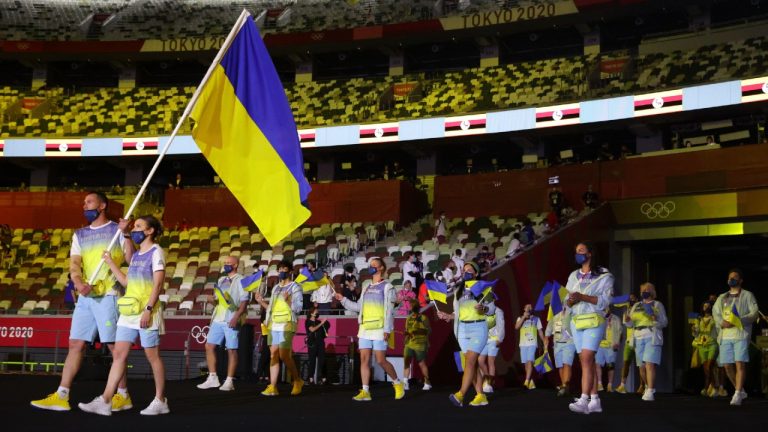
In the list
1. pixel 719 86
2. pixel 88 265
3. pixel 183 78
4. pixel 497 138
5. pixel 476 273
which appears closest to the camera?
pixel 88 265

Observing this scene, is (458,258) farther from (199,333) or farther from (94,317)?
(94,317)

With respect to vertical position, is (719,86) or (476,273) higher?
(719,86)

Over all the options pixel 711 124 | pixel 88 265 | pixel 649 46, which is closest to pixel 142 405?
pixel 88 265

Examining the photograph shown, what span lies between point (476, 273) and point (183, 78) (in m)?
32.7

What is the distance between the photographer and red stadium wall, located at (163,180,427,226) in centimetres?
3275

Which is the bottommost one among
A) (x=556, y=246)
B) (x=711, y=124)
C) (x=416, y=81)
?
(x=556, y=246)

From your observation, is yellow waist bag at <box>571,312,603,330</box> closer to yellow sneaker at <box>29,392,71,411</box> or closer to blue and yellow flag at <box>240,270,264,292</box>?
blue and yellow flag at <box>240,270,264,292</box>

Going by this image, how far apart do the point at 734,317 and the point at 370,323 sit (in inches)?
244

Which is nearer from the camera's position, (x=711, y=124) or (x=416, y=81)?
(x=711, y=124)

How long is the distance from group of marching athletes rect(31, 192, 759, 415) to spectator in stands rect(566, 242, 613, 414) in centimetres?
1

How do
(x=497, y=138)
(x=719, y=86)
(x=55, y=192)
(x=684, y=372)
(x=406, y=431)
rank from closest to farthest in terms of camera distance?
1. (x=406, y=431)
2. (x=719, y=86)
3. (x=684, y=372)
4. (x=497, y=138)
5. (x=55, y=192)

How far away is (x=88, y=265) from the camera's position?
9.85 metres

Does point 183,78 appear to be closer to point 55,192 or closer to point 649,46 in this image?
point 55,192

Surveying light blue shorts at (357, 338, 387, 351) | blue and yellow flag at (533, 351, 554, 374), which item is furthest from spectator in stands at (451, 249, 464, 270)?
light blue shorts at (357, 338, 387, 351)
